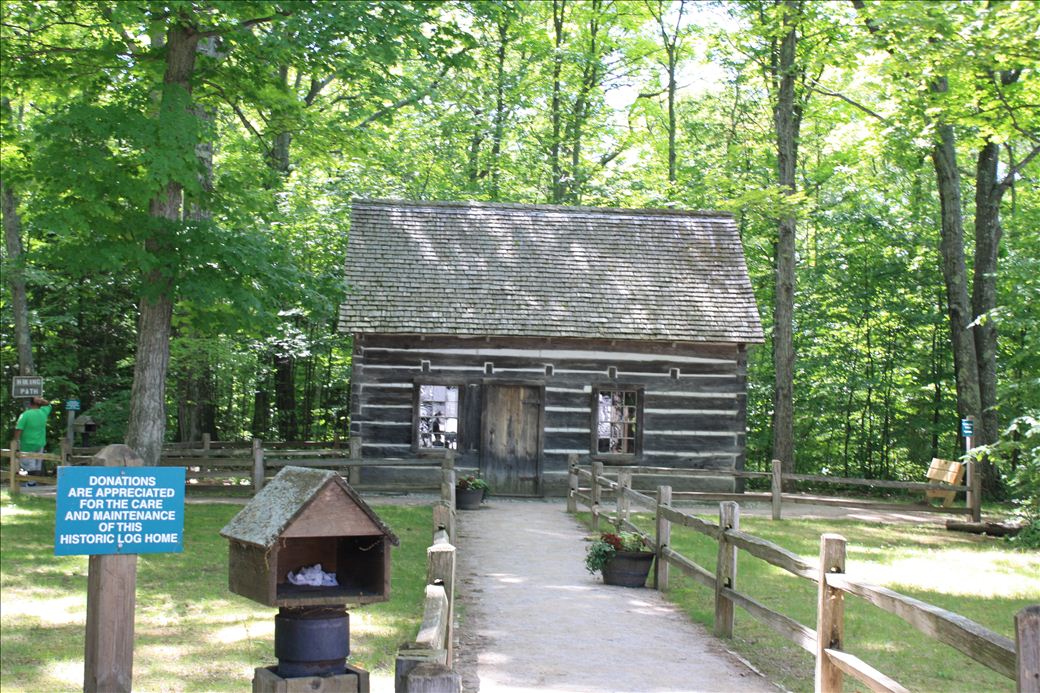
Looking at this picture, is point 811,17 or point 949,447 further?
point 949,447

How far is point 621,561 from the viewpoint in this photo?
1144 cm

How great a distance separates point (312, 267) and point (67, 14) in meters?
12.1

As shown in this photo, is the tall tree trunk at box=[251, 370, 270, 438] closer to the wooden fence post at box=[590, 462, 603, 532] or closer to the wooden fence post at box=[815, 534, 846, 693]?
the wooden fence post at box=[590, 462, 603, 532]

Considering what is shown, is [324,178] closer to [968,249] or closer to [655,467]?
[655,467]

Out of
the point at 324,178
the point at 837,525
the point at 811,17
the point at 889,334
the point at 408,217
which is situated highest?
the point at 811,17

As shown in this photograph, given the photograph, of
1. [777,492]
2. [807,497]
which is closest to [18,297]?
[777,492]

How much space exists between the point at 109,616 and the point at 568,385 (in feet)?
57.6

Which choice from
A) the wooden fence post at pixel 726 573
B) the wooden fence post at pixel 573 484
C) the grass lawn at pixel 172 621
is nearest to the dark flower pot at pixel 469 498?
the wooden fence post at pixel 573 484

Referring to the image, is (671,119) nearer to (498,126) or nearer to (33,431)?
(498,126)

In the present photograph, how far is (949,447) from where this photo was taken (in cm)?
3025

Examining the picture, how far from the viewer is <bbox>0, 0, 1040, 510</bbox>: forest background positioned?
591 inches

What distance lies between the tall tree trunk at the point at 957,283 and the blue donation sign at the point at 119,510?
2148 cm

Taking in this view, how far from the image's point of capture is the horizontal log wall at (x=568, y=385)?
859 inches

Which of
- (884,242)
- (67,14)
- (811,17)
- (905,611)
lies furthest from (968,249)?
(905,611)
